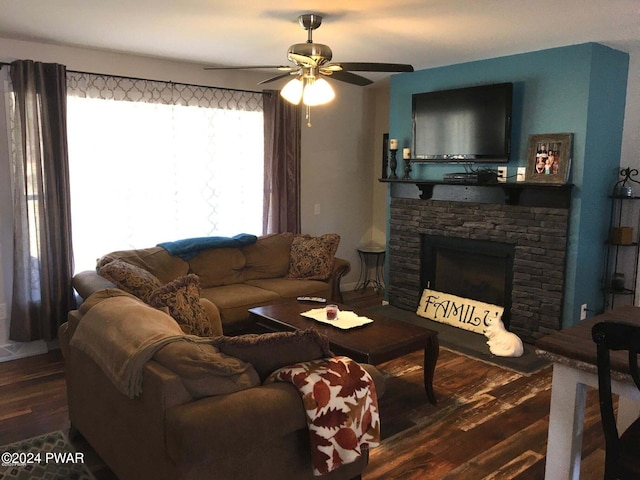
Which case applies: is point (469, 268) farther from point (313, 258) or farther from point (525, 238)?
point (313, 258)

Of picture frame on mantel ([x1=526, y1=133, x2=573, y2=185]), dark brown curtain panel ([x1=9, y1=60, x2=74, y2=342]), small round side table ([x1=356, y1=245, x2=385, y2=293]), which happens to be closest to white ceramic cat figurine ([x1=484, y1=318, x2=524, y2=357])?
picture frame on mantel ([x1=526, y1=133, x2=573, y2=185])

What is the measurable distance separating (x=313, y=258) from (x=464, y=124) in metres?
1.85

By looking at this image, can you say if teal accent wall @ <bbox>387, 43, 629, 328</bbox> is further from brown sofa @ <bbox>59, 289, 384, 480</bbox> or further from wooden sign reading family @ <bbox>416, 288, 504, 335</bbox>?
brown sofa @ <bbox>59, 289, 384, 480</bbox>

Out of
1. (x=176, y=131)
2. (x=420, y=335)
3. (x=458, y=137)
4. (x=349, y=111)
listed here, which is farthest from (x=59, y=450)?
(x=349, y=111)

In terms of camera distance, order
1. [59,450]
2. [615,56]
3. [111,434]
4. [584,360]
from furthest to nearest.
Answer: [615,56]
[59,450]
[111,434]
[584,360]

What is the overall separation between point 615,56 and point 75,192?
455cm

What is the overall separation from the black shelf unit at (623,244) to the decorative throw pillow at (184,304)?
344 cm

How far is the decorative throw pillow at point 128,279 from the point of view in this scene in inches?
137

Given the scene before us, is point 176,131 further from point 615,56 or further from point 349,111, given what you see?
point 615,56

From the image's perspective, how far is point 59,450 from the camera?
9.19ft

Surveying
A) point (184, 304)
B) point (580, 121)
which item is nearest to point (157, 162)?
point (184, 304)

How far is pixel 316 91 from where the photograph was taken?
3.18 m

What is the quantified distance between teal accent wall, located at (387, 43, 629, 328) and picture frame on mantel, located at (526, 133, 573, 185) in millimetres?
65

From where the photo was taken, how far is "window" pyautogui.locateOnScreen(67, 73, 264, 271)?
174 inches
